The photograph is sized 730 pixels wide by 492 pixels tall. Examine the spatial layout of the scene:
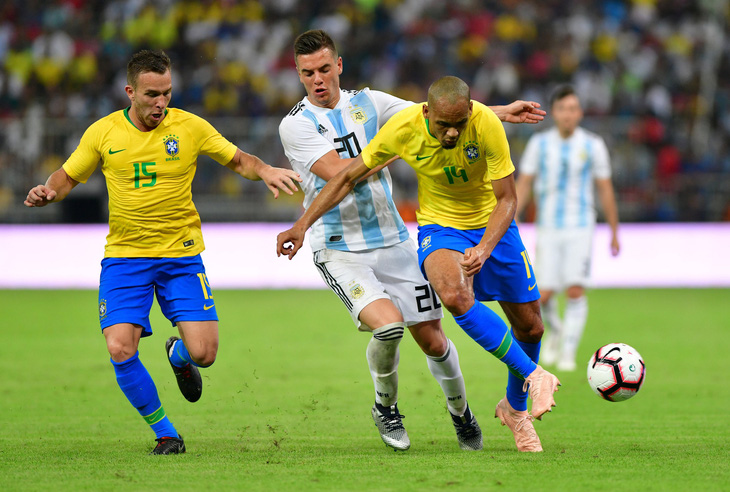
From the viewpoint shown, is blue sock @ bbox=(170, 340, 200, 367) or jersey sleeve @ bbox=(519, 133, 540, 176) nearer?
blue sock @ bbox=(170, 340, 200, 367)

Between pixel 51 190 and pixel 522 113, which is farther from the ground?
pixel 522 113

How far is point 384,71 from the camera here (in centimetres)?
1967

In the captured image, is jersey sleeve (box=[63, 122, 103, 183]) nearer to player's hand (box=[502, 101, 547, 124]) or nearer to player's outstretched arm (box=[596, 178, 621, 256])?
player's hand (box=[502, 101, 547, 124])

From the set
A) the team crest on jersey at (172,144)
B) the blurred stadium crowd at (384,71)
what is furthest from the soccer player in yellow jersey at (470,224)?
the blurred stadium crowd at (384,71)

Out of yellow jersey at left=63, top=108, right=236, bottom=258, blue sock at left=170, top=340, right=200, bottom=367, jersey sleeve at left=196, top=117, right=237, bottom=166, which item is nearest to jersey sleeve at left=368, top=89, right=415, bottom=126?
jersey sleeve at left=196, top=117, right=237, bottom=166

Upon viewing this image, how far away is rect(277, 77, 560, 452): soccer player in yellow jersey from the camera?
17.5ft

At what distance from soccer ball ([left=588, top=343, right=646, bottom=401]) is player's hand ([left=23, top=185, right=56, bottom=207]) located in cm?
336

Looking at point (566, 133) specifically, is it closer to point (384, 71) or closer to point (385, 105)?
point (385, 105)

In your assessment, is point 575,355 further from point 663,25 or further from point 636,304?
point 663,25

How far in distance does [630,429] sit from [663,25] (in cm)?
1581

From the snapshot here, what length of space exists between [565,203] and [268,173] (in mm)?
4787

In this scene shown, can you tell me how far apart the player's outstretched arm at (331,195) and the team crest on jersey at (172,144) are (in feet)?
2.88

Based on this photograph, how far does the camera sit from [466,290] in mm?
5496

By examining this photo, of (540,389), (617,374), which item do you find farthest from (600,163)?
(540,389)
